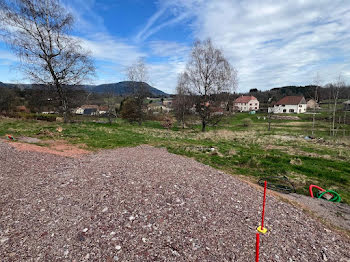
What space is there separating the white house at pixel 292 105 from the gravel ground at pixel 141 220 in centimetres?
7622

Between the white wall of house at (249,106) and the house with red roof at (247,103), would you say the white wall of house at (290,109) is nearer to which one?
the white wall of house at (249,106)

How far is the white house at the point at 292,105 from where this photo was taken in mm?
72688

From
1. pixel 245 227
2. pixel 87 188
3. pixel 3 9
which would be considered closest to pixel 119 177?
pixel 87 188

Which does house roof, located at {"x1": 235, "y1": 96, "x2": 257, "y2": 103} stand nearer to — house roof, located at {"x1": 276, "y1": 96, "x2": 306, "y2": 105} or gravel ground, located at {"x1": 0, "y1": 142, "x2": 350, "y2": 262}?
house roof, located at {"x1": 276, "y1": 96, "x2": 306, "y2": 105}

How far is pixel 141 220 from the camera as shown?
4641 mm

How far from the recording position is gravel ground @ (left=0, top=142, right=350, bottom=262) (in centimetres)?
380

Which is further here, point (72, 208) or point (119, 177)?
point (119, 177)

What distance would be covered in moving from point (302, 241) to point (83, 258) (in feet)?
17.3

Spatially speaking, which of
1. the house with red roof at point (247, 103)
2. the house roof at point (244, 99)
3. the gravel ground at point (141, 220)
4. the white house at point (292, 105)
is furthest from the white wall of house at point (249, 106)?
the gravel ground at point (141, 220)

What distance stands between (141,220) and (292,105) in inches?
3392

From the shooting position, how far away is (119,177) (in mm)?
6852

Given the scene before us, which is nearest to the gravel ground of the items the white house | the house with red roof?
the white house

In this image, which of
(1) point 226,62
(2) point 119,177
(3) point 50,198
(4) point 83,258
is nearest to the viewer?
(4) point 83,258

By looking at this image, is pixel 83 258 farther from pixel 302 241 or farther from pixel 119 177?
pixel 302 241
